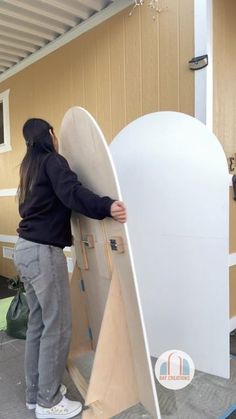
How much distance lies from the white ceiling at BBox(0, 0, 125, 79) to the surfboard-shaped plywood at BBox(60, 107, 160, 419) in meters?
2.10

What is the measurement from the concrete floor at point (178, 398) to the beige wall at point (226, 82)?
0.87 meters

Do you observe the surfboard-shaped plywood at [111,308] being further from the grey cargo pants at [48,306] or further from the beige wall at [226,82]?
the beige wall at [226,82]

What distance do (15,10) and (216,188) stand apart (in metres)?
2.84

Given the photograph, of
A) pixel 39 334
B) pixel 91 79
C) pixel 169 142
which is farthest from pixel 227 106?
pixel 39 334

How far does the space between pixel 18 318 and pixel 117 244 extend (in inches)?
71.0

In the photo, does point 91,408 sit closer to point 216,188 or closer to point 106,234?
point 106,234

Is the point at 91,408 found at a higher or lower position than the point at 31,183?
lower

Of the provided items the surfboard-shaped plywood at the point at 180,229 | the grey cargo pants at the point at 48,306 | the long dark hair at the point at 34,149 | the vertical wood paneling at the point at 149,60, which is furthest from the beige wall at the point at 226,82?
the grey cargo pants at the point at 48,306

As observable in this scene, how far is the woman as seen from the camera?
193 cm

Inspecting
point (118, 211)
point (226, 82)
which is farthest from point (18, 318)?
point (226, 82)

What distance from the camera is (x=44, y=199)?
76.5 inches

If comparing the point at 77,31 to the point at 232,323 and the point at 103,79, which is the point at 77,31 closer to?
the point at 103,79

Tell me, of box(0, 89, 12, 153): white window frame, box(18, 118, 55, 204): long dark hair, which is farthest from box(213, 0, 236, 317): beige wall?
box(0, 89, 12, 153): white window frame

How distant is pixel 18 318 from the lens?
3.10m
